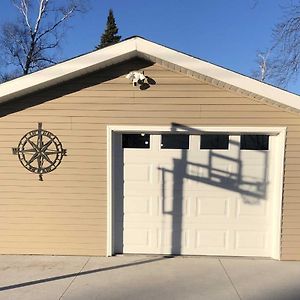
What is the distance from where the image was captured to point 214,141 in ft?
21.1

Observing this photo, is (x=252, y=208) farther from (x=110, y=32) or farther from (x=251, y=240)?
(x=110, y=32)

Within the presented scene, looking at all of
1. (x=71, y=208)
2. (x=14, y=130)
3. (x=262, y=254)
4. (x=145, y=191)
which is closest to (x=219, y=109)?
(x=145, y=191)

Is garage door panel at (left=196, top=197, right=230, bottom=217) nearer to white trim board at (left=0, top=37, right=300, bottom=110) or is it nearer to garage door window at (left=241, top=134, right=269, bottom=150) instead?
garage door window at (left=241, top=134, right=269, bottom=150)

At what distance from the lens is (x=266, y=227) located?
643cm

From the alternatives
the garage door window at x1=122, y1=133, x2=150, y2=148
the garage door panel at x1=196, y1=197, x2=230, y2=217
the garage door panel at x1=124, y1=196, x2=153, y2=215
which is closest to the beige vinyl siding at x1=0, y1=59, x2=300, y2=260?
the garage door window at x1=122, y1=133, x2=150, y2=148

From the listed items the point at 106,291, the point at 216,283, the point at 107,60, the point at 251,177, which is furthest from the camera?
the point at 251,177

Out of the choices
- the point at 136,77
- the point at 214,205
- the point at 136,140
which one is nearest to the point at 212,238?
the point at 214,205

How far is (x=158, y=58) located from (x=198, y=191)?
2400 mm

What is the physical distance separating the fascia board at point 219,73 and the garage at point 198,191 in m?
0.80

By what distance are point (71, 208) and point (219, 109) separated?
10.2ft

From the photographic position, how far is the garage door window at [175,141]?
6.43 m

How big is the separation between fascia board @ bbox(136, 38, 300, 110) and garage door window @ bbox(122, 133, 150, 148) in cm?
139

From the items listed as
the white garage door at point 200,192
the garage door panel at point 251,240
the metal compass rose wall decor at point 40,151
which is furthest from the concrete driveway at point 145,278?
the metal compass rose wall decor at point 40,151

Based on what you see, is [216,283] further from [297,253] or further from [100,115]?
[100,115]
